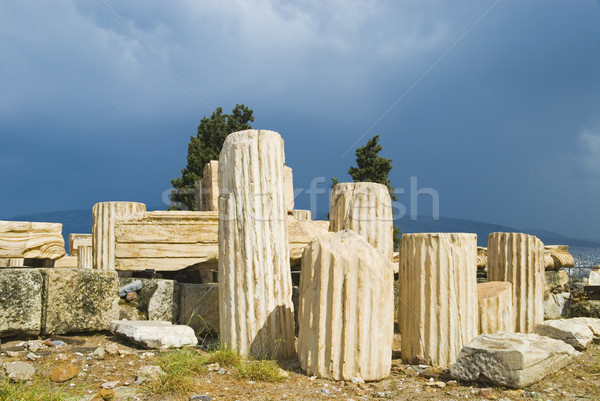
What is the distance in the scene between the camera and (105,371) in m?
4.66

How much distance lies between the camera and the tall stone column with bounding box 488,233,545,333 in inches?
290

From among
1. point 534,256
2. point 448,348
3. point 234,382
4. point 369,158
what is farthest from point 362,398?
point 369,158

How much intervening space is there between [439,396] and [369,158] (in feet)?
40.8

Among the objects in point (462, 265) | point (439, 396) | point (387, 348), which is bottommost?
point (439, 396)

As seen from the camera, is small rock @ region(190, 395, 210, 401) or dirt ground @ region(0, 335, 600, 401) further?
dirt ground @ region(0, 335, 600, 401)

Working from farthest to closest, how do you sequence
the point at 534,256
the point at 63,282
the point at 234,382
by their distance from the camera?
the point at 534,256 < the point at 63,282 < the point at 234,382

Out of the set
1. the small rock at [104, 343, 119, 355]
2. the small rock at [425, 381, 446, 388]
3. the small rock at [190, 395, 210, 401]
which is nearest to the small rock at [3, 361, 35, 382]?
the small rock at [104, 343, 119, 355]

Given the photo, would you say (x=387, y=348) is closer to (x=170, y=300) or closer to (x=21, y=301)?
(x=170, y=300)

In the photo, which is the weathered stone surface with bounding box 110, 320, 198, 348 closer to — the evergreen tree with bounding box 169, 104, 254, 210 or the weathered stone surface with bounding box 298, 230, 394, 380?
the weathered stone surface with bounding box 298, 230, 394, 380

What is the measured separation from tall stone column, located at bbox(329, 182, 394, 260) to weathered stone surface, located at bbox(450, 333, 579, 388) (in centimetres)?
164

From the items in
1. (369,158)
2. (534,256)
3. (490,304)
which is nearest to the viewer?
(490,304)

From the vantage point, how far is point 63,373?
14.3 ft

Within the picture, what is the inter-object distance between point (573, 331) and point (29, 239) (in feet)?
22.1

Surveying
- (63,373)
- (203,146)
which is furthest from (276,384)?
(203,146)
